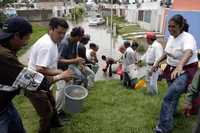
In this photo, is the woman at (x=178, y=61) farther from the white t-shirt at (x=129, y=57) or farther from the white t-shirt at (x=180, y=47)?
the white t-shirt at (x=129, y=57)

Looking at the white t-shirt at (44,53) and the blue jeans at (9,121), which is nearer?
the blue jeans at (9,121)

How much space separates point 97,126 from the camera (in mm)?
4504

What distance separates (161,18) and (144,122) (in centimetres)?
2478

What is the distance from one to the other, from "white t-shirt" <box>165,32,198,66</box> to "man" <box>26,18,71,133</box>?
152 centimetres

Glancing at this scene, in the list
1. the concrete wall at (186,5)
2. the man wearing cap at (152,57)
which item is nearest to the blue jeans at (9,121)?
the man wearing cap at (152,57)

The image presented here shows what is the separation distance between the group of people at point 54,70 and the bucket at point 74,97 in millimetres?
116

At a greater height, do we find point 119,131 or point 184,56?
point 184,56

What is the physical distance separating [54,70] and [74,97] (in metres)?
1.09

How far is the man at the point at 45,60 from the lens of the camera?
3502 mm

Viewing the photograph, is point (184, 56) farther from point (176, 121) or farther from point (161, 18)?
point (161, 18)

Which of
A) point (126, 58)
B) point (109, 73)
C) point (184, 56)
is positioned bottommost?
point (109, 73)

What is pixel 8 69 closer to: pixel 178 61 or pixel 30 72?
pixel 30 72

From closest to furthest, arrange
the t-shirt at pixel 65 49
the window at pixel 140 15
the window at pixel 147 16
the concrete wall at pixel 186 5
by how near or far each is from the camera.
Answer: the t-shirt at pixel 65 49, the concrete wall at pixel 186 5, the window at pixel 147 16, the window at pixel 140 15

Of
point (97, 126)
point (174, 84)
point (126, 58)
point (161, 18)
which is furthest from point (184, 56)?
point (161, 18)
